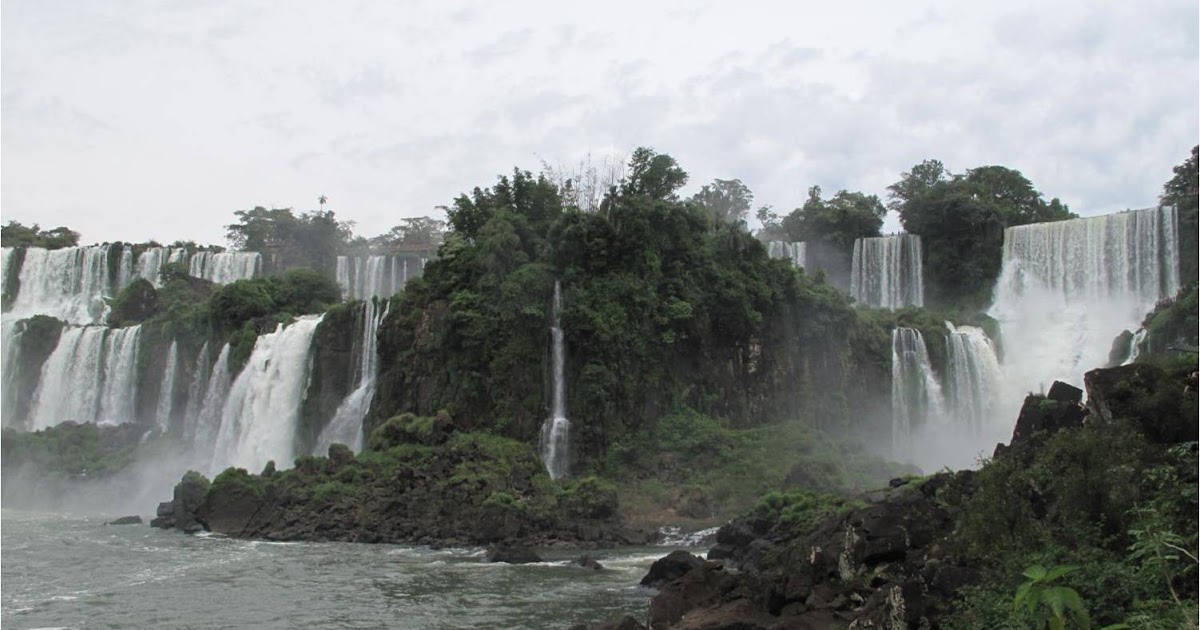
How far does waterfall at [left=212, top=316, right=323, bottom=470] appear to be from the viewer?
42656 millimetres

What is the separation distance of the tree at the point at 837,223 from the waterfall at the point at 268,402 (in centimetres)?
2598

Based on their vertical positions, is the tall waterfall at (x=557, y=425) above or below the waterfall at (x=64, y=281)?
below

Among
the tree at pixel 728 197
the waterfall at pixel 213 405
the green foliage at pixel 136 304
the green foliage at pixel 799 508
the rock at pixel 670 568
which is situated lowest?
the rock at pixel 670 568

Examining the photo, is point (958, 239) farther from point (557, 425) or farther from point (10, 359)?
point (10, 359)

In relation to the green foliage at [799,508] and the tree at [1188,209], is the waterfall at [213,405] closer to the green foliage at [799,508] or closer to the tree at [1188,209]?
the green foliage at [799,508]

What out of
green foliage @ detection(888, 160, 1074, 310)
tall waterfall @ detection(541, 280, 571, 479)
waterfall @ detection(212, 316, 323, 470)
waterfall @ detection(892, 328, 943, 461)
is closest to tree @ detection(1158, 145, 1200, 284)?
green foliage @ detection(888, 160, 1074, 310)

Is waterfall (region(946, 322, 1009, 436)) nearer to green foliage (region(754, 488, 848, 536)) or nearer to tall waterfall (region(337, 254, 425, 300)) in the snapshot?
green foliage (region(754, 488, 848, 536))

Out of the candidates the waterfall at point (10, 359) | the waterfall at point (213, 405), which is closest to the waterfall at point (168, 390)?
the waterfall at point (213, 405)

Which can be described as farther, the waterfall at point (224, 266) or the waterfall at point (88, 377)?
the waterfall at point (224, 266)

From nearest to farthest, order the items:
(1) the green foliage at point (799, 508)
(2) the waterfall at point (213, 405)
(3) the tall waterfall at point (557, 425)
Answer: (1) the green foliage at point (799, 508) → (3) the tall waterfall at point (557, 425) → (2) the waterfall at point (213, 405)

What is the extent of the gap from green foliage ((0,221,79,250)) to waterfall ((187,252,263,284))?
10.3 metres

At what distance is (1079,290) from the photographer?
47.2 m

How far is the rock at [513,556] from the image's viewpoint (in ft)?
85.3

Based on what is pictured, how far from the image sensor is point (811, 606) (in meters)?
14.8
